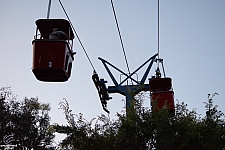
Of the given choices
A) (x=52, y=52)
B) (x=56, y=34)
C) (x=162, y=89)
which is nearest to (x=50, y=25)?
(x=56, y=34)

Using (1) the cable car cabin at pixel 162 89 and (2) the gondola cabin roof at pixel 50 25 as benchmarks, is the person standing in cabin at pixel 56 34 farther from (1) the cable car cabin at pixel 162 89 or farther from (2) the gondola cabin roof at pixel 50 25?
(1) the cable car cabin at pixel 162 89

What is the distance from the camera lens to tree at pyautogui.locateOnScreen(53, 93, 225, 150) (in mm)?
4285

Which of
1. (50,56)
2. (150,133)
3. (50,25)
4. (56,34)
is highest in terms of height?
(50,25)

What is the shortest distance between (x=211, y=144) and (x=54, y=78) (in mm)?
2531

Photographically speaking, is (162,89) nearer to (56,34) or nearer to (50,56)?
(56,34)

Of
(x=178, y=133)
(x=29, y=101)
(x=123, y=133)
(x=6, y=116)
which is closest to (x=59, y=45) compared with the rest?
(x=123, y=133)

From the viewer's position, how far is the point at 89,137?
4.46 m

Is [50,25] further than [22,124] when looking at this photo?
No

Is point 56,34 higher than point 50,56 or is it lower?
higher

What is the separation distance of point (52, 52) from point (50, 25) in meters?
0.68

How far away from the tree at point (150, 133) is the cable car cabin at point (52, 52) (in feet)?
2.72

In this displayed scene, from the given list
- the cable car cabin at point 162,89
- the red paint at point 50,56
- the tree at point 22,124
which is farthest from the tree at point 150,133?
the tree at point 22,124

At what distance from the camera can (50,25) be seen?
5324mm

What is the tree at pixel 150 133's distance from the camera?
169 inches
